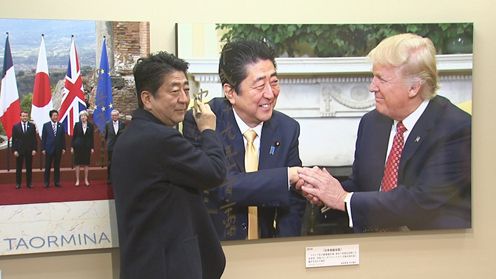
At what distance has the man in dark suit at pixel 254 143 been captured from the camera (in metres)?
2.36

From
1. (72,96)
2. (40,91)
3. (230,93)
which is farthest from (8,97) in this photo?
(230,93)

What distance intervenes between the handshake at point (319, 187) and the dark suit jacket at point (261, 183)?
37 mm

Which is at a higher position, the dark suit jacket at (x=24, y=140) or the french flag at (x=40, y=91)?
the french flag at (x=40, y=91)

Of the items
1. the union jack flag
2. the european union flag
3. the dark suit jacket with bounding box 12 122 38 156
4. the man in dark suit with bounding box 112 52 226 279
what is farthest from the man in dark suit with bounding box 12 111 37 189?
the man in dark suit with bounding box 112 52 226 279

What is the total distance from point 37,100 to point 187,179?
2.27ft

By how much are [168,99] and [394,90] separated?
94 cm

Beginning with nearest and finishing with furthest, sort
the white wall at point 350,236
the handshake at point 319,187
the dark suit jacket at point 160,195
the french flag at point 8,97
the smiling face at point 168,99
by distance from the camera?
1. the dark suit jacket at point 160,195
2. the smiling face at point 168,99
3. the french flag at point 8,97
4. the white wall at point 350,236
5. the handshake at point 319,187

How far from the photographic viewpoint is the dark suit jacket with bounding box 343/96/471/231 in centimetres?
245

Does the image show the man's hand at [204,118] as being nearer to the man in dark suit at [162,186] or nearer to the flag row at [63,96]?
the man in dark suit at [162,186]

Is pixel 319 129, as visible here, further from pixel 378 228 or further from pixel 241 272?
pixel 241 272

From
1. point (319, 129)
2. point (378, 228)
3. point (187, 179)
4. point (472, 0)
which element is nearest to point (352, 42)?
point (319, 129)

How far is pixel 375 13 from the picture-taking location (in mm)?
2486
